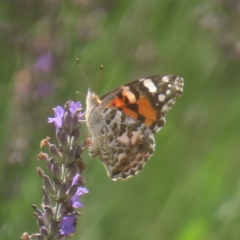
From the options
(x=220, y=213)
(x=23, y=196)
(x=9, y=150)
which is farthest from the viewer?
(x=23, y=196)

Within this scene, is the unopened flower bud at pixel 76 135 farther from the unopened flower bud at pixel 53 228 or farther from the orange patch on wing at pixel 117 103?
the orange patch on wing at pixel 117 103

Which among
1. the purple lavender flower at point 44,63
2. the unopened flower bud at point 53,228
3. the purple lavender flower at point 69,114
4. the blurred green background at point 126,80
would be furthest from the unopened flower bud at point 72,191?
the purple lavender flower at point 44,63

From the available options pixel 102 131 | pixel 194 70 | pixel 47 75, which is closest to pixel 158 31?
pixel 194 70

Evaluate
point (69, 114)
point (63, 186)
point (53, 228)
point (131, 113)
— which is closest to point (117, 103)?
point (131, 113)

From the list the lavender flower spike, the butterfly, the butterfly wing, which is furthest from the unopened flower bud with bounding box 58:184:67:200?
the butterfly wing

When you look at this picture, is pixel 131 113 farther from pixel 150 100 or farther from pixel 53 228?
pixel 53 228

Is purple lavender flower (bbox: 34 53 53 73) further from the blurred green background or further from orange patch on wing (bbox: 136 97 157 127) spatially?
orange patch on wing (bbox: 136 97 157 127)

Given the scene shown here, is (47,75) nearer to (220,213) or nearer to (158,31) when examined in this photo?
(158,31)
